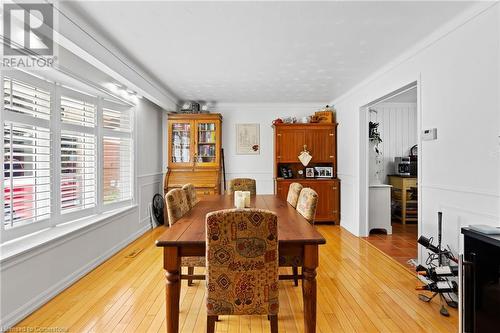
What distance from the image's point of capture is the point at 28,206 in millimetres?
2391

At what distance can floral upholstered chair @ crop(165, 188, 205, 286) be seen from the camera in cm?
218

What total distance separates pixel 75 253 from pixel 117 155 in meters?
1.55

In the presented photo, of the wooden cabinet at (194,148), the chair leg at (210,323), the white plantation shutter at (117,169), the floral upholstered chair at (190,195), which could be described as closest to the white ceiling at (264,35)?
the white plantation shutter at (117,169)

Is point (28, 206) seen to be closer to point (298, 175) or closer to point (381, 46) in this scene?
point (381, 46)

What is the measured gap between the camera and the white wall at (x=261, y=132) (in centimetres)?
568

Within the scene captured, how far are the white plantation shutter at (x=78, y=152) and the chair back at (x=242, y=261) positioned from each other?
2.23 meters

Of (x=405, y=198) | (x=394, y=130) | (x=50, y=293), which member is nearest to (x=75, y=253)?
(x=50, y=293)

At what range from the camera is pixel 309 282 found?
1.73 m

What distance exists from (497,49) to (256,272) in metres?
2.36

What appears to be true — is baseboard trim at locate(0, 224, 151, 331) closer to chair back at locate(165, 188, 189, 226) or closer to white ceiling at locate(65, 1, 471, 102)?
chair back at locate(165, 188, 189, 226)

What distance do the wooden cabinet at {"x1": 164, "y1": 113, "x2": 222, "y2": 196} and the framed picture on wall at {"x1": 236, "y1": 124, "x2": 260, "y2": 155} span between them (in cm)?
54

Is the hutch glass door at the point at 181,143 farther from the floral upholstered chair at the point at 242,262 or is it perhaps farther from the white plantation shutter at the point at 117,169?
the floral upholstered chair at the point at 242,262

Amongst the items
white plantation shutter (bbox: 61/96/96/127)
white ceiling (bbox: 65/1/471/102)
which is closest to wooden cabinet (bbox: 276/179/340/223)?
white ceiling (bbox: 65/1/471/102)

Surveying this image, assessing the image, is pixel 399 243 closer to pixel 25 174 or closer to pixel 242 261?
pixel 242 261
